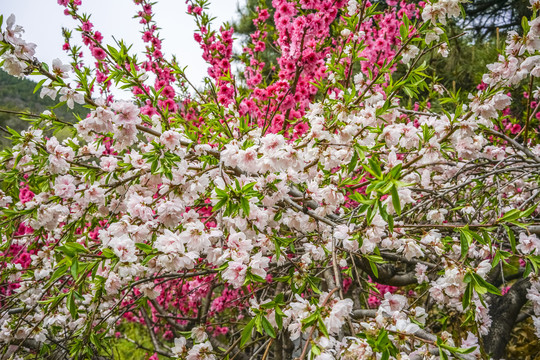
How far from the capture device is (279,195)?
1721mm

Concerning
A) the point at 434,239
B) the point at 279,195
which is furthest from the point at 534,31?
the point at 279,195

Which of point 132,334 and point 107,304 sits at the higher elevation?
point 107,304

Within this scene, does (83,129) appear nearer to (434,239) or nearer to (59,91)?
(59,91)

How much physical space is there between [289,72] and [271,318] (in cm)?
273

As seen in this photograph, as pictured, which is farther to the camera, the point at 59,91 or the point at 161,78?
the point at 161,78

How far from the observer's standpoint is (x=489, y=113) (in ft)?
5.14

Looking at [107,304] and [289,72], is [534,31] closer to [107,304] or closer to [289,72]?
[289,72]

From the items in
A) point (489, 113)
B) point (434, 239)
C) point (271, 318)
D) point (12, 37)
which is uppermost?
point (12, 37)

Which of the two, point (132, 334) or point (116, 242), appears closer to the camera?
point (116, 242)

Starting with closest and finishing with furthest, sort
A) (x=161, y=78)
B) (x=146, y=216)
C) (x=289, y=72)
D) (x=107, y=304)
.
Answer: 1. (x=146, y=216)
2. (x=107, y=304)
3. (x=289, y=72)
4. (x=161, y=78)

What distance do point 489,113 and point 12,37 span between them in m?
2.32

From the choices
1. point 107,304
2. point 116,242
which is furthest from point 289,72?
point 107,304

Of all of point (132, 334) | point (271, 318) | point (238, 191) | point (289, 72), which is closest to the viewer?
point (238, 191)

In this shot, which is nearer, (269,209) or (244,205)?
(244,205)
